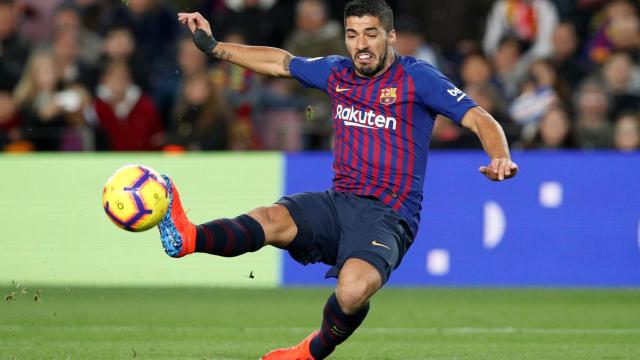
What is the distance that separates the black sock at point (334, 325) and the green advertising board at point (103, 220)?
4.50m

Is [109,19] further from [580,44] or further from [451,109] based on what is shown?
[451,109]

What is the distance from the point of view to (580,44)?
14406 mm

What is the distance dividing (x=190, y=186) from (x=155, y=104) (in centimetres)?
228

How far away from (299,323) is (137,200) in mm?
2916

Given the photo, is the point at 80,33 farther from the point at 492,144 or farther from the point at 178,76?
the point at 492,144

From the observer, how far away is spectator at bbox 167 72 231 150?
12438 millimetres

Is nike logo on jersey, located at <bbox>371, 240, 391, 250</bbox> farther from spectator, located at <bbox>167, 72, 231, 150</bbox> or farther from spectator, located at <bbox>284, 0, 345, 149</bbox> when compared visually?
spectator, located at <bbox>284, 0, 345, 149</bbox>

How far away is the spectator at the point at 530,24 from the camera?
14219mm

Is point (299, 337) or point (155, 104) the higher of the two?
point (155, 104)

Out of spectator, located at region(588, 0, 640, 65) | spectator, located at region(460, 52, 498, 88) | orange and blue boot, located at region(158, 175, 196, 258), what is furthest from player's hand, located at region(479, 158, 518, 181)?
spectator, located at region(588, 0, 640, 65)

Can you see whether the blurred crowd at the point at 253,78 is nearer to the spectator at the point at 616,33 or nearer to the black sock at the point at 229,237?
the spectator at the point at 616,33

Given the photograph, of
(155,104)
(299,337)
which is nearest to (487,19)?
(155,104)

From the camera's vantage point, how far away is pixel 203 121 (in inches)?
490

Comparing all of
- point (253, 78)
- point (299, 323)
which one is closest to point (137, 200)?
point (299, 323)
